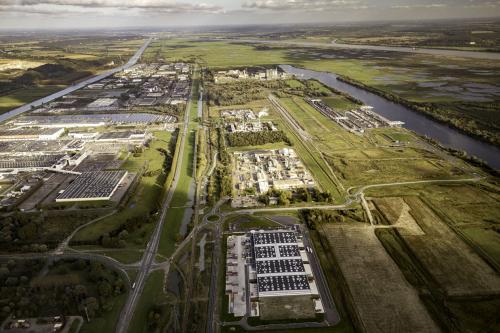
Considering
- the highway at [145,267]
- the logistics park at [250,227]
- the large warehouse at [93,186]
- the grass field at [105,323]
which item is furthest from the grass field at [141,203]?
the grass field at [105,323]

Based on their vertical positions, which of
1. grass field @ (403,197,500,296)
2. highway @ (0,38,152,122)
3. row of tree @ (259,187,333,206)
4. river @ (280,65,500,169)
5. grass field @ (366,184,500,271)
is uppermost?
highway @ (0,38,152,122)

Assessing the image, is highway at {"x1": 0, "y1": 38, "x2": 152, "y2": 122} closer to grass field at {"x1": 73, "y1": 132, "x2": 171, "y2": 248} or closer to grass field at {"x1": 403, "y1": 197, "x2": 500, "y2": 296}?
grass field at {"x1": 73, "y1": 132, "x2": 171, "y2": 248}

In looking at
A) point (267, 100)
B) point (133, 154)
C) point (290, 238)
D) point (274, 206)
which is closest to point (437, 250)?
point (290, 238)

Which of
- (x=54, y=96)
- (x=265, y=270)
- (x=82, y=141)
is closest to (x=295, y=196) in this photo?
(x=265, y=270)

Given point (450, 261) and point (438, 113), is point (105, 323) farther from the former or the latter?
point (438, 113)

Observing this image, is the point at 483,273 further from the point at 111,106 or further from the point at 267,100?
the point at 111,106

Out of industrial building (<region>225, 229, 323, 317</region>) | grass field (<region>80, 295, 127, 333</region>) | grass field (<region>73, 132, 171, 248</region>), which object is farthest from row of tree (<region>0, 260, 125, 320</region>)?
industrial building (<region>225, 229, 323, 317</region>)

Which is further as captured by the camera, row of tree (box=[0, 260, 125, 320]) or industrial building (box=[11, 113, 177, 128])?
industrial building (box=[11, 113, 177, 128])

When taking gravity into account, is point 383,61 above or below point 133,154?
above
